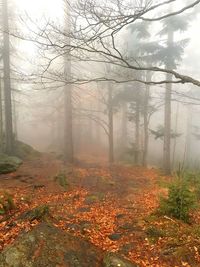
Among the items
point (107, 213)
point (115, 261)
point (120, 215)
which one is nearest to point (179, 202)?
point (120, 215)

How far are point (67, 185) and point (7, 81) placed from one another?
788 centimetres

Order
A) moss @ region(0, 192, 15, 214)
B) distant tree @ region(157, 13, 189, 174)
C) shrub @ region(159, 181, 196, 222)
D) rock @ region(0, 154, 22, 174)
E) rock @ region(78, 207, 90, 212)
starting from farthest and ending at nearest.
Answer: distant tree @ region(157, 13, 189, 174) → rock @ region(0, 154, 22, 174) → rock @ region(78, 207, 90, 212) → shrub @ region(159, 181, 196, 222) → moss @ region(0, 192, 15, 214)

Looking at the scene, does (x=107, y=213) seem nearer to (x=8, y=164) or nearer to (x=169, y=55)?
(x=8, y=164)

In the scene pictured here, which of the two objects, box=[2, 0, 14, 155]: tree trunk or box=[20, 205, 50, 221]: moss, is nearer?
box=[20, 205, 50, 221]: moss

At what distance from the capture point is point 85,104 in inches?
1444

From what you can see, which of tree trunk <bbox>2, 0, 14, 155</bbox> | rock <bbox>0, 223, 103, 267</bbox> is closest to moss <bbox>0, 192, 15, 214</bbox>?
rock <bbox>0, 223, 103, 267</bbox>

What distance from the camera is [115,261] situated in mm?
5645

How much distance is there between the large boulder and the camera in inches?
203

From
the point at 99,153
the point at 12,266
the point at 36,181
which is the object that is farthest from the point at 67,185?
the point at 99,153

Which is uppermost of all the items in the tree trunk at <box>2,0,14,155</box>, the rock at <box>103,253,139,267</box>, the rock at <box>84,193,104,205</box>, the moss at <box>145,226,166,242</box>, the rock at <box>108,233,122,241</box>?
the tree trunk at <box>2,0,14,155</box>

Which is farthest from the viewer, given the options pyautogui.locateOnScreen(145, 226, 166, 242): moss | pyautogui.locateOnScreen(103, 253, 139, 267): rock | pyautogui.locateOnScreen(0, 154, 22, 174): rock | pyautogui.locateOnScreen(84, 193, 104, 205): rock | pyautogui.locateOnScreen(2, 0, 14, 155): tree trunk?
pyautogui.locateOnScreen(2, 0, 14, 155): tree trunk

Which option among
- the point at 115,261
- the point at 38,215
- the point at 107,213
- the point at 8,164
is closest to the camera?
the point at 115,261

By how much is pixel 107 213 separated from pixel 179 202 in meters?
2.24

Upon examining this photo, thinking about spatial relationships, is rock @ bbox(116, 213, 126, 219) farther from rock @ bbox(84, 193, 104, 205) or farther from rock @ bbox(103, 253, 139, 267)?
rock @ bbox(103, 253, 139, 267)
